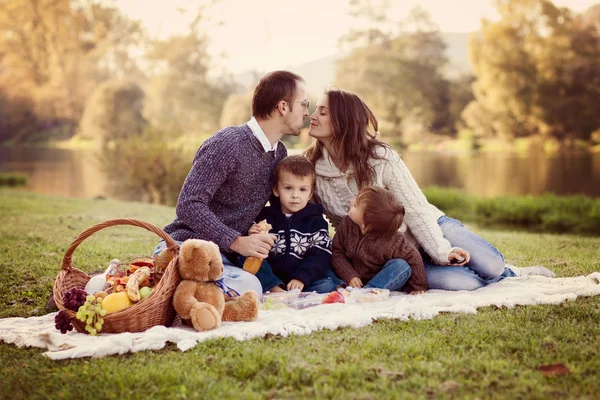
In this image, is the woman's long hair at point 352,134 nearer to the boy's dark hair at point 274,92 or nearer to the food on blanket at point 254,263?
the boy's dark hair at point 274,92

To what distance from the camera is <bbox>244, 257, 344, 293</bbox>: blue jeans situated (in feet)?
12.1

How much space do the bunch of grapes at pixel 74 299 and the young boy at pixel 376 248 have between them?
5.38ft

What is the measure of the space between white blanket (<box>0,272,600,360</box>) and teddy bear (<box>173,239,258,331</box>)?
0.26 ft

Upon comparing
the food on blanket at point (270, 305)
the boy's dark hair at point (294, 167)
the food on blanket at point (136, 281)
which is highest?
the boy's dark hair at point (294, 167)

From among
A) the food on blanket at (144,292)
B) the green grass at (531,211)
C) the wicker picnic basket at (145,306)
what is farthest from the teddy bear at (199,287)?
the green grass at (531,211)

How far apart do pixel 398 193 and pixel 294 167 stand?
2.50 ft

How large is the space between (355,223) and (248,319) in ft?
3.64

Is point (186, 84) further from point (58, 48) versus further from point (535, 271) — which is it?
point (535, 271)

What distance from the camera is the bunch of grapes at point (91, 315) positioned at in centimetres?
277

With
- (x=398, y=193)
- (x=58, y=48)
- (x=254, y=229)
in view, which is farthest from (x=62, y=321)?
(x=58, y=48)

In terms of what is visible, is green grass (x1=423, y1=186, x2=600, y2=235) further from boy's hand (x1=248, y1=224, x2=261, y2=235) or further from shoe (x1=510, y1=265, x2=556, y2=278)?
boy's hand (x1=248, y1=224, x2=261, y2=235)

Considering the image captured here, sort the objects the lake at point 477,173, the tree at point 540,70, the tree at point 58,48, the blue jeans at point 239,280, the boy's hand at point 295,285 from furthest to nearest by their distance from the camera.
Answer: the tree at point 58,48
the tree at point 540,70
the lake at point 477,173
the boy's hand at point 295,285
the blue jeans at point 239,280

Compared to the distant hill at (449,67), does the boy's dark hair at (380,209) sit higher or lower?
lower

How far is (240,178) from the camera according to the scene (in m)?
3.56
